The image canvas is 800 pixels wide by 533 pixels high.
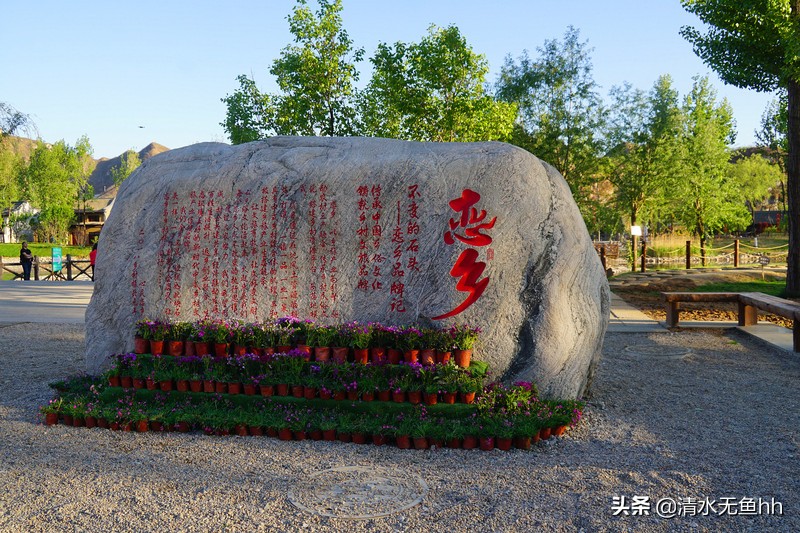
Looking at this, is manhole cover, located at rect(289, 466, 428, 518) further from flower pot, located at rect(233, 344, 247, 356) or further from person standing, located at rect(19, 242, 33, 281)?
person standing, located at rect(19, 242, 33, 281)

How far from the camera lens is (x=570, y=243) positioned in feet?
20.7

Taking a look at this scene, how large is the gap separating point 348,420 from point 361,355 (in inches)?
25.9

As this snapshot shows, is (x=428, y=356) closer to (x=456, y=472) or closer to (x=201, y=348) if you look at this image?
(x=456, y=472)

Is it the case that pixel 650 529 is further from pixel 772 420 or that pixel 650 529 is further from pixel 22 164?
pixel 22 164

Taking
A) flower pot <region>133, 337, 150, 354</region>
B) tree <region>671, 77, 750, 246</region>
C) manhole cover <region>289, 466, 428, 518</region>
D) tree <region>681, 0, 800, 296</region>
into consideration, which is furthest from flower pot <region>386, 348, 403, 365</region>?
tree <region>671, 77, 750, 246</region>

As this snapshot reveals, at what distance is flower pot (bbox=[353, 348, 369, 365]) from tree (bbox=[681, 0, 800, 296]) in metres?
11.8

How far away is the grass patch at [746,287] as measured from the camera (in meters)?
15.3

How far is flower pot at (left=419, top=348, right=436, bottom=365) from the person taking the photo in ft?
18.9

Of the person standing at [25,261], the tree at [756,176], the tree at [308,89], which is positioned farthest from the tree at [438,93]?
the tree at [756,176]

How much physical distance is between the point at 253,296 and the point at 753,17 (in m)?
13.1

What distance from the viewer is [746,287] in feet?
51.4

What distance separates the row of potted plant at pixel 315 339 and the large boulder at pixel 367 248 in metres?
0.27

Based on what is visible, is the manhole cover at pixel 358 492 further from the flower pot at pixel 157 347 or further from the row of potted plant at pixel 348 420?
the flower pot at pixel 157 347

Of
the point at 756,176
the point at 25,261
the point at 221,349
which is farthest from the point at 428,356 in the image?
the point at 756,176
